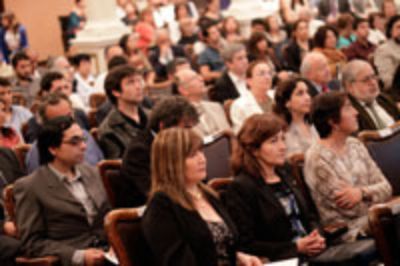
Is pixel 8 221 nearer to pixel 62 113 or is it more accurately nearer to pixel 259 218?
pixel 62 113

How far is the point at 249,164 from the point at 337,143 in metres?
0.65

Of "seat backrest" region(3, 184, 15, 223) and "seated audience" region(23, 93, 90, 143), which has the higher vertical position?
"seated audience" region(23, 93, 90, 143)

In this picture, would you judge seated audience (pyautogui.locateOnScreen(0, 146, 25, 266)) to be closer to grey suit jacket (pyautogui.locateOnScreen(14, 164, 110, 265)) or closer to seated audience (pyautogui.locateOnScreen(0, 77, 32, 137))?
grey suit jacket (pyautogui.locateOnScreen(14, 164, 110, 265))

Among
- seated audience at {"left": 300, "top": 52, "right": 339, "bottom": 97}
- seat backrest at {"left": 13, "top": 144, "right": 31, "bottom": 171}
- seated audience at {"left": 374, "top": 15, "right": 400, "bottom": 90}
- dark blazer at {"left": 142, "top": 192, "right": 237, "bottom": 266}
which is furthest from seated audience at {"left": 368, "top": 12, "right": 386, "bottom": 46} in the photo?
dark blazer at {"left": 142, "top": 192, "right": 237, "bottom": 266}

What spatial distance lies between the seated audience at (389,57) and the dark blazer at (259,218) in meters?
3.38

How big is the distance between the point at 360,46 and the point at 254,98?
3.26 metres

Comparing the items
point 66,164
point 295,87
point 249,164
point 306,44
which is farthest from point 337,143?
point 306,44

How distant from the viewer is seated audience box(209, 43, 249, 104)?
22.5ft

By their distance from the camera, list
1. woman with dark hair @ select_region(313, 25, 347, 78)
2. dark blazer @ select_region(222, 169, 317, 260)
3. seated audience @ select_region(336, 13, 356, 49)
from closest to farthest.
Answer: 1. dark blazer @ select_region(222, 169, 317, 260)
2. woman with dark hair @ select_region(313, 25, 347, 78)
3. seated audience @ select_region(336, 13, 356, 49)

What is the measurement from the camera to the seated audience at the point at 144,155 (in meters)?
4.11

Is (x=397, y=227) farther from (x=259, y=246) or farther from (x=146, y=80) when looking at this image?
(x=146, y=80)

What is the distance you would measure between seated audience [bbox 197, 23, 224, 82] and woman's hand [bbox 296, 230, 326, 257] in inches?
197

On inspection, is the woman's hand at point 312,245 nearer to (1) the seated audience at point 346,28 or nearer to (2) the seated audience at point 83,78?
(2) the seated audience at point 83,78

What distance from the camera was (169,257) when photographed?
10.1 ft
